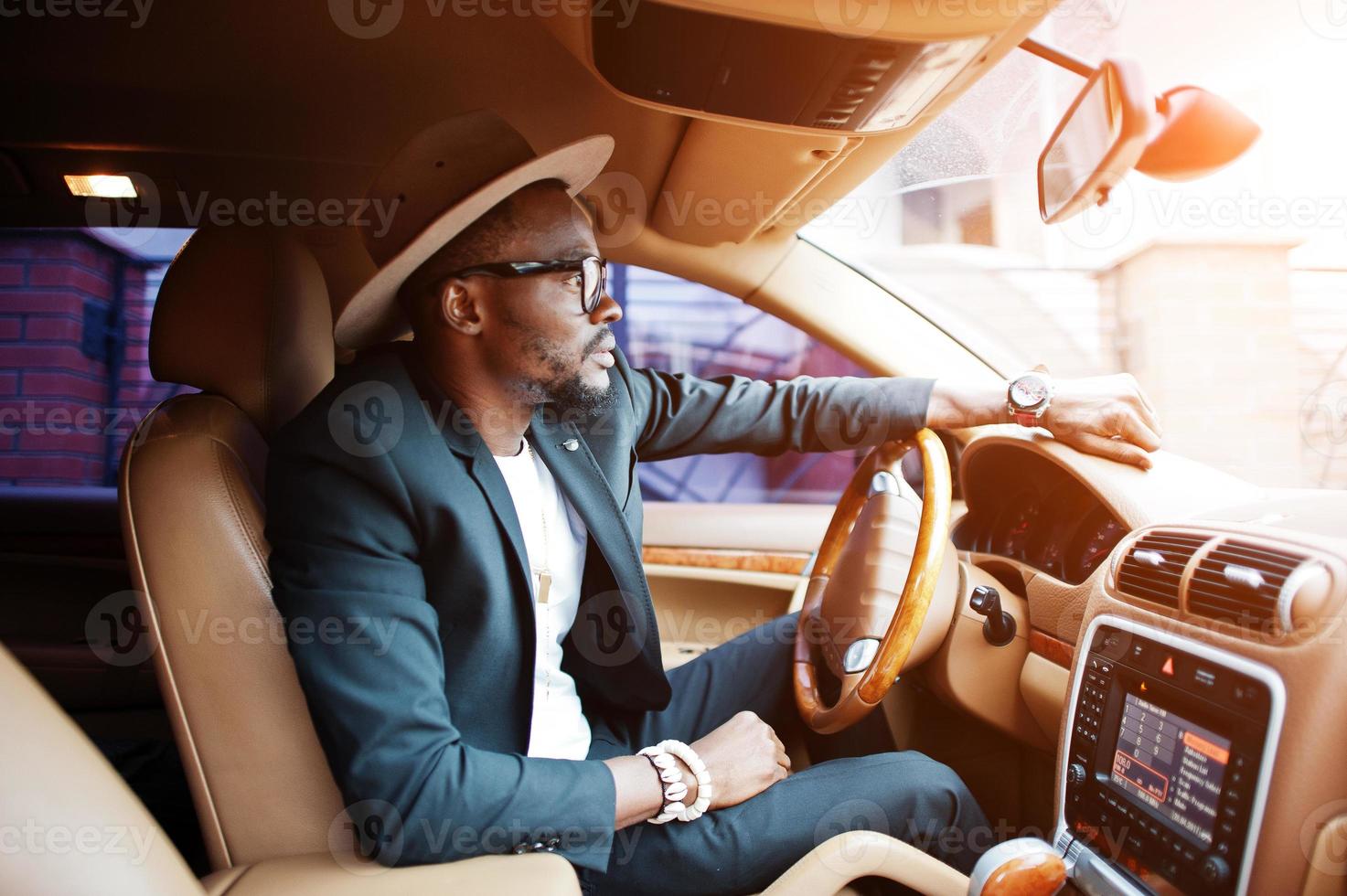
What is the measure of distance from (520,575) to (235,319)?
59cm

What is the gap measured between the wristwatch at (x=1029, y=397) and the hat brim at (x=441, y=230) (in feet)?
2.78

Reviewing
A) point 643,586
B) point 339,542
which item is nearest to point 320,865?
point 339,542

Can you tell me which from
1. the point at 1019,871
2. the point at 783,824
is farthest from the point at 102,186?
the point at 1019,871

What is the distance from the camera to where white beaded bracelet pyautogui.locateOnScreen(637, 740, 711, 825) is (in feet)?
4.25

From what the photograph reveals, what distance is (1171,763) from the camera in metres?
1.13

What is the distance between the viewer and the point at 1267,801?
38.6 inches

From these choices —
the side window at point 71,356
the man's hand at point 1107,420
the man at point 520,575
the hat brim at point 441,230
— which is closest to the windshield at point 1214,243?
the man's hand at point 1107,420

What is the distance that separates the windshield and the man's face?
Result: 0.69 m

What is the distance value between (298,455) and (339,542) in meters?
0.15

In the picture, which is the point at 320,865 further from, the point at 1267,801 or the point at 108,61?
the point at 108,61

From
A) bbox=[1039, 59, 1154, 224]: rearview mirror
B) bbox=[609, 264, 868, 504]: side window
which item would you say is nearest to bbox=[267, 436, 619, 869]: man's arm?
bbox=[1039, 59, 1154, 224]: rearview mirror

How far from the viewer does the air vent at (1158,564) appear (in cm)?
120

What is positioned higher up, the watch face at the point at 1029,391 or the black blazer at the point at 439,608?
the watch face at the point at 1029,391

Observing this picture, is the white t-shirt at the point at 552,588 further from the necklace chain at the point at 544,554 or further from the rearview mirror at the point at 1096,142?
the rearview mirror at the point at 1096,142
